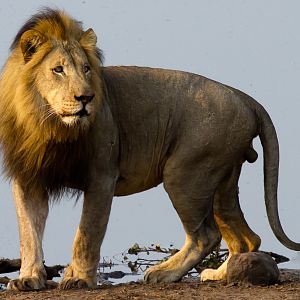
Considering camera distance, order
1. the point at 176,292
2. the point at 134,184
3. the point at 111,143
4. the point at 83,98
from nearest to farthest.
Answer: the point at 83,98, the point at 176,292, the point at 111,143, the point at 134,184

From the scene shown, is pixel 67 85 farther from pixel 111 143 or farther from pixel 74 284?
pixel 74 284

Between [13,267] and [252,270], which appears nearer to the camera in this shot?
[252,270]

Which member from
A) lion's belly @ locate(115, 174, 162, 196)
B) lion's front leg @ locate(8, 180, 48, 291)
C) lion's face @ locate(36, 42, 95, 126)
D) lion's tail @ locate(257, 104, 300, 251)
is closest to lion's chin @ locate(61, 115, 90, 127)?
lion's face @ locate(36, 42, 95, 126)

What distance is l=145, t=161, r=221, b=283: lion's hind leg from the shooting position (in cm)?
991

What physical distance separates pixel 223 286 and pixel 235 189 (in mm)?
1001

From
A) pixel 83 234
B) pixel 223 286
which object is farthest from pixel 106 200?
pixel 223 286

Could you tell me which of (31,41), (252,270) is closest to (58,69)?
(31,41)

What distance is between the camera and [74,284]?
9305 millimetres

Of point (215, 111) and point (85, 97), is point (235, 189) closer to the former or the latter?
point (215, 111)

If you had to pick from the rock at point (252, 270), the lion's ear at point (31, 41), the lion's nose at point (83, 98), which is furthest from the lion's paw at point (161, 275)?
the lion's ear at point (31, 41)

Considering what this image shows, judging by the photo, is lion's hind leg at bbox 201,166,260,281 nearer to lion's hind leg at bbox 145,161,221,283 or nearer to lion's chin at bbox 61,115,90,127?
lion's hind leg at bbox 145,161,221,283

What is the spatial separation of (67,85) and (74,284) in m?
1.25

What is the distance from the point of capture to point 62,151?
9359mm

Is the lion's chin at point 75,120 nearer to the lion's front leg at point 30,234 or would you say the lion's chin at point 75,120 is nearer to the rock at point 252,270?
the lion's front leg at point 30,234
